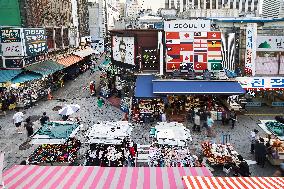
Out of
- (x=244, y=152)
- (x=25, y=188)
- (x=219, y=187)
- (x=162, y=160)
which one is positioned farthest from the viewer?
(x=244, y=152)

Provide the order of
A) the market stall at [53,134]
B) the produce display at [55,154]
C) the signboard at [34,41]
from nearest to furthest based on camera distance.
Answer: the market stall at [53,134] < the produce display at [55,154] < the signboard at [34,41]

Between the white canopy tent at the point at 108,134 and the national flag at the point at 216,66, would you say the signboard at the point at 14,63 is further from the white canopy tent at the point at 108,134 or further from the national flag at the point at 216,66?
the national flag at the point at 216,66

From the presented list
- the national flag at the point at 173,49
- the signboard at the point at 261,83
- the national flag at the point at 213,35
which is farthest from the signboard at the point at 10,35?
the signboard at the point at 261,83

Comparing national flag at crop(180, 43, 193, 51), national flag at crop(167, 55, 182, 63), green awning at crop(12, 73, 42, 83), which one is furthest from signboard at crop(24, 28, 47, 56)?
national flag at crop(180, 43, 193, 51)

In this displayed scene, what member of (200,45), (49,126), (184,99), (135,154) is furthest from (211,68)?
(49,126)

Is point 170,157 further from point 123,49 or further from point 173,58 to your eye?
point 123,49

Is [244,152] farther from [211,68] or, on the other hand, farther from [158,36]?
[158,36]

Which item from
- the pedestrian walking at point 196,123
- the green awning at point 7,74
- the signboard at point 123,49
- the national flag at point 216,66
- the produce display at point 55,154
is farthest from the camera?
the signboard at point 123,49
